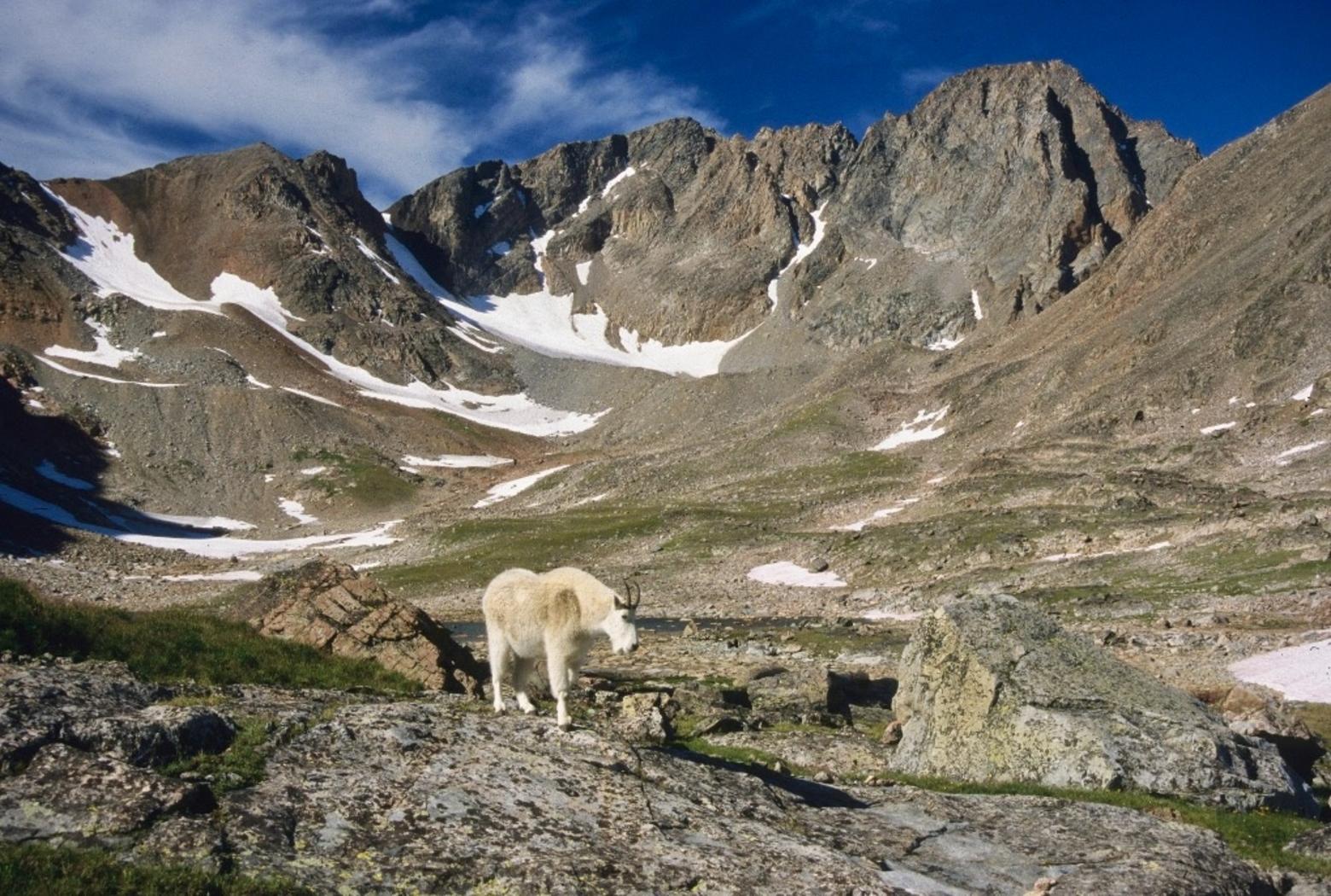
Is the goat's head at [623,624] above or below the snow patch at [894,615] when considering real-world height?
above

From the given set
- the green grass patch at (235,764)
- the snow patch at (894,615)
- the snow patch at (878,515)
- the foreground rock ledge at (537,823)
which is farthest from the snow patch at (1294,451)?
the green grass patch at (235,764)

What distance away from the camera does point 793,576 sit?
79312 millimetres

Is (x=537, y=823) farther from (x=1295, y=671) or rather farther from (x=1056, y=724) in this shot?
(x=1295, y=671)

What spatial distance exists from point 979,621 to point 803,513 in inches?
3226

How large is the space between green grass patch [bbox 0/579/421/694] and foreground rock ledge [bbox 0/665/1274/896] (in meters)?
3.43

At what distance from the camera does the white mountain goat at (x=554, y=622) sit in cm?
1454

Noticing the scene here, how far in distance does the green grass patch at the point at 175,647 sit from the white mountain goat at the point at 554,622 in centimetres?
498

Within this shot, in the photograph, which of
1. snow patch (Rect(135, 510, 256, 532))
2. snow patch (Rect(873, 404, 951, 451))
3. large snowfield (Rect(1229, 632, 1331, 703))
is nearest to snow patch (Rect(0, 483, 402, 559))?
snow patch (Rect(135, 510, 256, 532))

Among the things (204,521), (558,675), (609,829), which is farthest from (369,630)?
(204,521)

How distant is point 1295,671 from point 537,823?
120 feet

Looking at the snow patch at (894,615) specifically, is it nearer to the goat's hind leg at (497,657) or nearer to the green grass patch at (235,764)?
the goat's hind leg at (497,657)

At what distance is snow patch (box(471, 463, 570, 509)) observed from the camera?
520 ft

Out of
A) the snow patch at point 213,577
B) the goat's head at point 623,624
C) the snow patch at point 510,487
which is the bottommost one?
the goat's head at point 623,624

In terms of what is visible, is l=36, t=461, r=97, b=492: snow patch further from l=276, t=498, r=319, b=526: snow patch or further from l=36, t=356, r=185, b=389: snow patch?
l=36, t=356, r=185, b=389: snow patch
